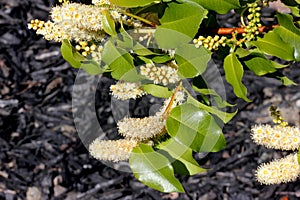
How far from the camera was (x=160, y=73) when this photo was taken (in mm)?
782

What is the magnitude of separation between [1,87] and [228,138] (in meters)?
1.05

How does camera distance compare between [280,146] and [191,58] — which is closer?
[191,58]

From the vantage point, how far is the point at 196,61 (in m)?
0.76

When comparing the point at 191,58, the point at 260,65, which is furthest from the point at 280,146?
the point at 191,58

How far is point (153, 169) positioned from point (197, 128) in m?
0.09

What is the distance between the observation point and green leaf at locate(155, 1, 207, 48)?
2.43ft

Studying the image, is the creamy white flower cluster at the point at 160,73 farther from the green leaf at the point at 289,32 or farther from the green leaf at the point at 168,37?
the green leaf at the point at 289,32

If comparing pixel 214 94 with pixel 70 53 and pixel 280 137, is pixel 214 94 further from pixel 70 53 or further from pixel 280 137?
pixel 70 53

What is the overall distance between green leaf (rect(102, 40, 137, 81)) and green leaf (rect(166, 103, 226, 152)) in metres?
0.09

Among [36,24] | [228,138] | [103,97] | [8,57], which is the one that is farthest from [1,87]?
[36,24]

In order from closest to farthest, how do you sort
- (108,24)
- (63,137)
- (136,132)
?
(108,24), (136,132), (63,137)

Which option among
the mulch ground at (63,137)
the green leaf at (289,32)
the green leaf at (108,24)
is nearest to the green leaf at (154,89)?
the green leaf at (108,24)

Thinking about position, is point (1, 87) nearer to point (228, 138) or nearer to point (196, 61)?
point (228, 138)

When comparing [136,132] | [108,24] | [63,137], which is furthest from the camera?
[63,137]
